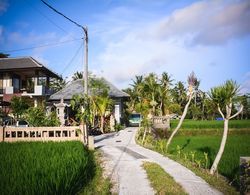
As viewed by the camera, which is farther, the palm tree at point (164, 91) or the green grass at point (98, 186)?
the palm tree at point (164, 91)

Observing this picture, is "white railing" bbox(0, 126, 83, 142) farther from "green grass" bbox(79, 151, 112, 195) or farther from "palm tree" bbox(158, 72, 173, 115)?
"palm tree" bbox(158, 72, 173, 115)

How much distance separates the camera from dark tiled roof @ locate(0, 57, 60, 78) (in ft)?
88.9

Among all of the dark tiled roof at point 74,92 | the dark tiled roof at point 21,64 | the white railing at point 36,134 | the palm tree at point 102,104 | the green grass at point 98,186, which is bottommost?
the green grass at point 98,186

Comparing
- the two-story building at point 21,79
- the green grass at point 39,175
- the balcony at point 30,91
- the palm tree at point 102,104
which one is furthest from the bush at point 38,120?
the two-story building at point 21,79

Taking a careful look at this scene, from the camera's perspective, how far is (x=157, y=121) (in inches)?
1045

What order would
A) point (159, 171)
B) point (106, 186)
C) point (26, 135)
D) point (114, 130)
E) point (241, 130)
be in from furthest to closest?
point (241, 130) < point (114, 130) < point (26, 135) < point (159, 171) < point (106, 186)

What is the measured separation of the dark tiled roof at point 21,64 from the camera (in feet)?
88.9

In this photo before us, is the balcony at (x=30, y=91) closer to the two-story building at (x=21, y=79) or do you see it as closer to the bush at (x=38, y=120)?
the two-story building at (x=21, y=79)

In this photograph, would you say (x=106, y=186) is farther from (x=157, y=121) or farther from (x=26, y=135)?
(x=157, y=121)

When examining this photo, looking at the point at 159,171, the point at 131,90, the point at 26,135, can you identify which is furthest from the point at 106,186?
the point at 131,90

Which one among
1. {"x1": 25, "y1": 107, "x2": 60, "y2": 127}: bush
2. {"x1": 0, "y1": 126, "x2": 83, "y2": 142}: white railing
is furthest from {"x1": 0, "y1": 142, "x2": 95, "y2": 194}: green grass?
{"x1": 25, "y1": 107, "x2": 60, "y2": 127}: bush

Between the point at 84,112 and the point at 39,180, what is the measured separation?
7.33 meters

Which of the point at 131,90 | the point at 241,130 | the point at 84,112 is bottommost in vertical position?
the point at 241,130

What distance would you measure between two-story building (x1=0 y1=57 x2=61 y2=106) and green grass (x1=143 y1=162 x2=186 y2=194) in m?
21.7
